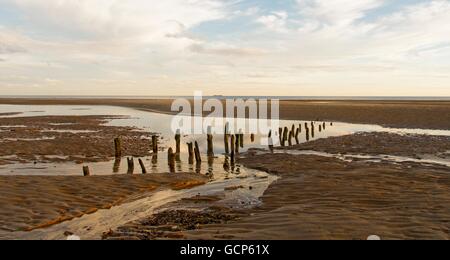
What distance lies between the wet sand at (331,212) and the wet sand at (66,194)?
242 centimetres

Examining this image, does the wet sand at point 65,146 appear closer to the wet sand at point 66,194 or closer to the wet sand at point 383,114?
the wet sand at point 66,194

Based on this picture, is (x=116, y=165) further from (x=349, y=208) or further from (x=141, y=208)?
(x=349, y=208)

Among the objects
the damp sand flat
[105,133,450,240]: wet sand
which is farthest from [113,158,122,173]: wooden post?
the damp sand flat

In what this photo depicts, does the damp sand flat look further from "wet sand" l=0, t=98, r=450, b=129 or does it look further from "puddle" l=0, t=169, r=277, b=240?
"wet sand" l=0, t=98, r=450, b=129

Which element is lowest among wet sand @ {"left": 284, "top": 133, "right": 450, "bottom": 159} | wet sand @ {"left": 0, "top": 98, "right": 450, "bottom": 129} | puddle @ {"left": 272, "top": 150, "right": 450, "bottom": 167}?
puddle @ {"left": 272, "top": 150, "right": 450, "bottom": 167}

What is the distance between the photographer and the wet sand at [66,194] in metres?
11.2

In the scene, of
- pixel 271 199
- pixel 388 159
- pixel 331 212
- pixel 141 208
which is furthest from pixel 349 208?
pixel 388 159

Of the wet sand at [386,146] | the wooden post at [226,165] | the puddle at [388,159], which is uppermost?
the wet sand at [386,146]

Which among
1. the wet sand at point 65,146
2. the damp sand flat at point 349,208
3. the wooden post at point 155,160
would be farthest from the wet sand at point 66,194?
the wet sand at point 65,146

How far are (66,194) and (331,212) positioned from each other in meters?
8.93

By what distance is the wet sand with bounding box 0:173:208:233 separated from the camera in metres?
11.2

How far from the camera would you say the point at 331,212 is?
10.6 metres

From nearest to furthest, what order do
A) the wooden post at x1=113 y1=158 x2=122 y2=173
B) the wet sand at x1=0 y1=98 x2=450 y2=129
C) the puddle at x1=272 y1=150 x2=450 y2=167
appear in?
the wooden post at x1=113 y1=158 x2=122 y2=173
the puddle at x1=272 y1=150 x2=450 y2=167
the wet sand at x1=0 y1=98 x2=450 y2=129

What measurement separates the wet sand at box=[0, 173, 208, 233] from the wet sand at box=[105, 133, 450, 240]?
7.93ft
